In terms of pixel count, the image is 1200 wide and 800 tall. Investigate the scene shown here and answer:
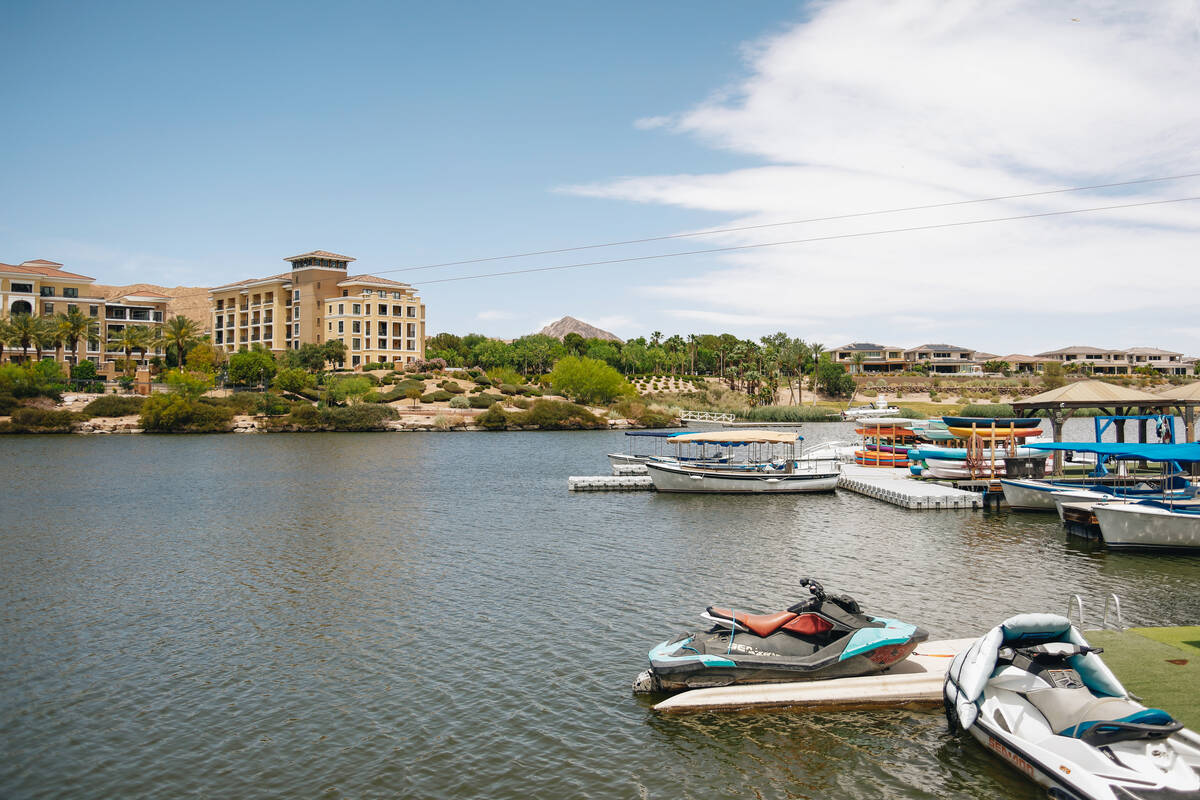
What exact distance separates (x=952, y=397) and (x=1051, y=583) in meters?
148

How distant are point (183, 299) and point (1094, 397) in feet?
591

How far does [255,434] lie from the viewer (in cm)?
10088

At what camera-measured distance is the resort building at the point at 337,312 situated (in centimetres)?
14912

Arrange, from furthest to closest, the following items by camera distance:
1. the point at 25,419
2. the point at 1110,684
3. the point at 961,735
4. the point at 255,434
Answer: the point at 255,434
the point at 25,419
the point at 961,735
the point at 1110,684

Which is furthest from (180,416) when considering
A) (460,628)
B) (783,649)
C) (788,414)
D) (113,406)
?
(783,649)

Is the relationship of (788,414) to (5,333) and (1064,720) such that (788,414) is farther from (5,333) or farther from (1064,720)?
(1064,720)

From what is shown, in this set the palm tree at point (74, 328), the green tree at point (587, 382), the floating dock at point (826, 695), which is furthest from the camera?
the green tree at point (587, 382)

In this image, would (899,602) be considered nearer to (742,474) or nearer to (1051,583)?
(1051,583)

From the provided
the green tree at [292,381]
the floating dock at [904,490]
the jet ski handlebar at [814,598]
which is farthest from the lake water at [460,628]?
the green tree at [292,381]

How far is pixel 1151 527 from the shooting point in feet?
92.5

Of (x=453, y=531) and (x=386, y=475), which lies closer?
(x=453, y=531)

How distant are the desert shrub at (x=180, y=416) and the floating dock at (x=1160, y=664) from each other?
102m

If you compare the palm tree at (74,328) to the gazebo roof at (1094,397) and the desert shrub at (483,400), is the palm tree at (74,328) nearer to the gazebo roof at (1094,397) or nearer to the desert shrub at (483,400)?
the desert shrub at (483,400)

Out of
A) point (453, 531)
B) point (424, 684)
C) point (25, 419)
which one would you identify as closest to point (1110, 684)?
point (424, 684)
